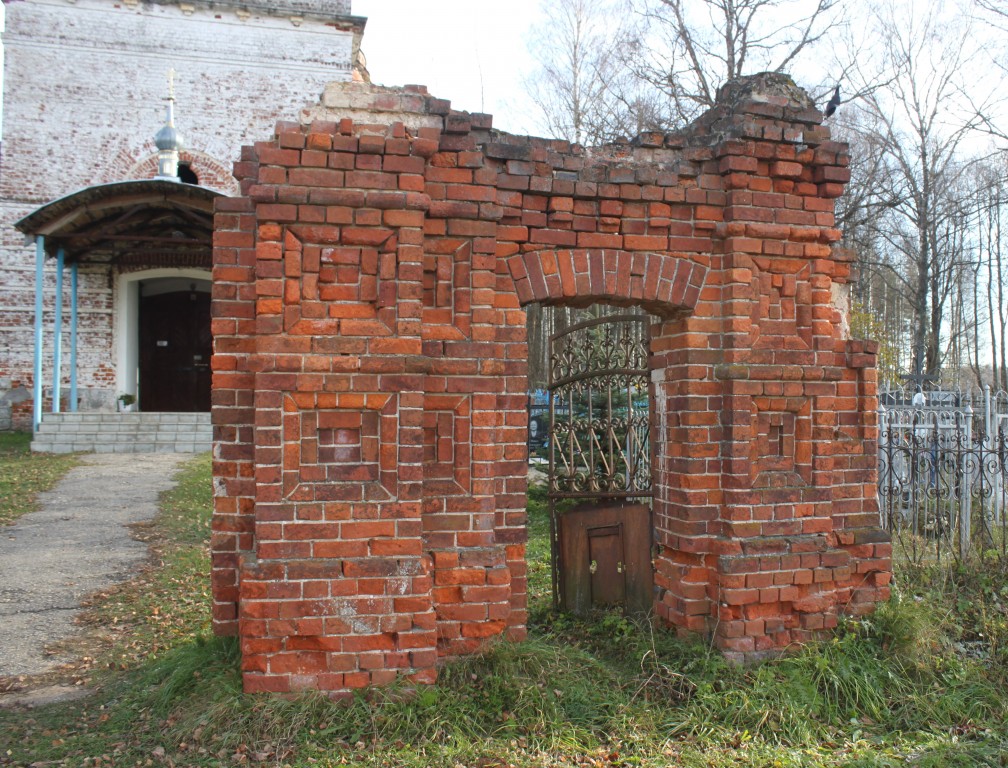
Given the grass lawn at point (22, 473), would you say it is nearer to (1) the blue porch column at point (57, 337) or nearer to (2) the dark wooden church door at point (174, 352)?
(1) the blue porch column at point (57, 337)

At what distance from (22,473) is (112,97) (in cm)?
899

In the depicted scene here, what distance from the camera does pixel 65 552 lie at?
7199mm

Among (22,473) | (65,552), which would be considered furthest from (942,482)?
(22,473)

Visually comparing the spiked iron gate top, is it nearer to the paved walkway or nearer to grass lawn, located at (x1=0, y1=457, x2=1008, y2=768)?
grass lawn, located at (x1=0, y1=457, x2=1008, y2=768)

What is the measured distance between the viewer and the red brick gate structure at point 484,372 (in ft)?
11.3

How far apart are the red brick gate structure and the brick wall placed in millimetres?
13941

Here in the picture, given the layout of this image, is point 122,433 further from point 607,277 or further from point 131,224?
point 607,277

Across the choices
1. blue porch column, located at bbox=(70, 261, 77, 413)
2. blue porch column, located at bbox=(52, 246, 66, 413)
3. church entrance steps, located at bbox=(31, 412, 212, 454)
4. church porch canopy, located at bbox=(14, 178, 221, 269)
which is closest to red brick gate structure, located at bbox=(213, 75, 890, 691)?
church porch canopy, located at bbox=(14, 178, 221, 269)

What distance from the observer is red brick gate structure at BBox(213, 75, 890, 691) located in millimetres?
3457

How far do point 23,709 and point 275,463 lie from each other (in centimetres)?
179

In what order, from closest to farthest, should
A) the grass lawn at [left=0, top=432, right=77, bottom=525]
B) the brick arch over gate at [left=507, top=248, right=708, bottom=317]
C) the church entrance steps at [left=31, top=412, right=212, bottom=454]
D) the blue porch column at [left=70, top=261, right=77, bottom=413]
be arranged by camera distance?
1. the brick arch over gate at [left=507, top=248, right=708, bottom=317]
2. the grass lawn at [left=0, top=432, right=77, bottom=525]
3. the church entrance steps at [left=31, top=412, right=212, bottom=454]
4. the blue porch column at [left=70, top=261, right=77, bottom=413]

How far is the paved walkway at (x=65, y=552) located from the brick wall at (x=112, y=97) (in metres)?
5.51

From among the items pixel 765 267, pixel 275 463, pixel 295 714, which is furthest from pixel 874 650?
pixel 275 463

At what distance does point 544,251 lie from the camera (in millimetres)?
3965
